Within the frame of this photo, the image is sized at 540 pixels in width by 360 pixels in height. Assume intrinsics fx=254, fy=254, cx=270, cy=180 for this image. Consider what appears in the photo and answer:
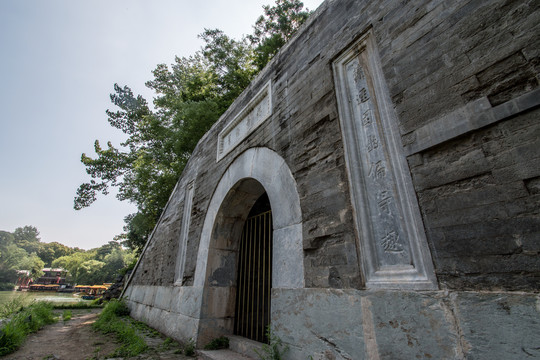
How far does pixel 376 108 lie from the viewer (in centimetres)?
209

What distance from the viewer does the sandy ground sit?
3.38m

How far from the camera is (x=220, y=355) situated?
311 cm

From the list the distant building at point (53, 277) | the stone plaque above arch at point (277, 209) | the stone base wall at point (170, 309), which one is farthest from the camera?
the distant building at point (53, 277)

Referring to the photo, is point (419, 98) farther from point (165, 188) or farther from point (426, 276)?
point (165, 188)

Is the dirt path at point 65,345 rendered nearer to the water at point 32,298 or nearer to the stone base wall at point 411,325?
the water at point 32,298

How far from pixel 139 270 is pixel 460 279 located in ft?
25.4

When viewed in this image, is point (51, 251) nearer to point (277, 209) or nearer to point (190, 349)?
point (190, 349)

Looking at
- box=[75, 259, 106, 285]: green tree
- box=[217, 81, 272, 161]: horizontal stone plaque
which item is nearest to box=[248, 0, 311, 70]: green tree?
box=[217, 81, 272, 161]: horizontal stone plaque

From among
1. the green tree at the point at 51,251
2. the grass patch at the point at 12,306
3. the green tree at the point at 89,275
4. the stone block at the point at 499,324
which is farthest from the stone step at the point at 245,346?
the green tree at the point at 51,251

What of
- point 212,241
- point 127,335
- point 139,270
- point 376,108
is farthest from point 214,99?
point 376,108

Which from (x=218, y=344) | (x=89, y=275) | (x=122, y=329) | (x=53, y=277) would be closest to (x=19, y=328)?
(x=122, y=329)

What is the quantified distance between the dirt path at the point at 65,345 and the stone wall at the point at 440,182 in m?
3.16

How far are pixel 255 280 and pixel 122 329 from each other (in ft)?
9.89

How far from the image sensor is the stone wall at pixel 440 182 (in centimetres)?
122
